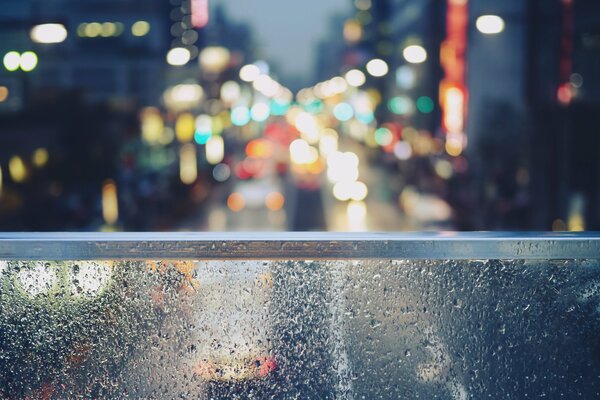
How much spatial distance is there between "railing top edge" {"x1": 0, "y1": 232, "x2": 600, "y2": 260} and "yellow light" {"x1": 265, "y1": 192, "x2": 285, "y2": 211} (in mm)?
31337

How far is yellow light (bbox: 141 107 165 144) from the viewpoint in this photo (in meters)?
40.2

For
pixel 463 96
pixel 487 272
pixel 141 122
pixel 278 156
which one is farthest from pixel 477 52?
pixel 278 156

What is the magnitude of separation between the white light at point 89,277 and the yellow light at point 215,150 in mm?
52839

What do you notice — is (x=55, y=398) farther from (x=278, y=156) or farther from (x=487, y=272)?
(x=278, y=156)

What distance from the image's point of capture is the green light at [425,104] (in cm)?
5047

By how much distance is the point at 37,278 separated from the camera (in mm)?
2697

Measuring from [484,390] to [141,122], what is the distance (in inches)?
1461

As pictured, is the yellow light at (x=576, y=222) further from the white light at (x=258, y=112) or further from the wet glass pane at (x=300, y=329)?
the white light at (x=258, y=112)

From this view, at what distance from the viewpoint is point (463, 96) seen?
29297 millimetres

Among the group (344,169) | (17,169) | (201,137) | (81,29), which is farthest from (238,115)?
(17,169)

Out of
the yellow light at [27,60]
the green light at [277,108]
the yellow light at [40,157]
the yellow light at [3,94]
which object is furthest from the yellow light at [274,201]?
the green light at [277,108]

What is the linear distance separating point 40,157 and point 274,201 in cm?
1200

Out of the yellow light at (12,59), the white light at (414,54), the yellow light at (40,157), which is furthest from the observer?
the white light at (414,54)

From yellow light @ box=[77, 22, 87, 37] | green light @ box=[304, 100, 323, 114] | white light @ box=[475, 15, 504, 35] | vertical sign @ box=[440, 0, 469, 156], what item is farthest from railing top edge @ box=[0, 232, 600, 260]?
green light @ box=[304, 100, 323, 114]
